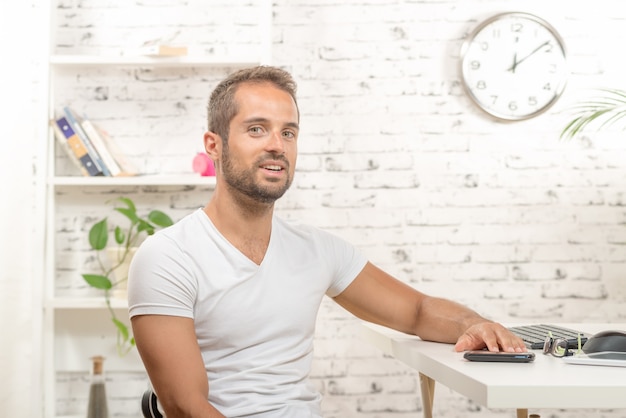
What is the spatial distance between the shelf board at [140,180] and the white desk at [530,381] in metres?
1.68

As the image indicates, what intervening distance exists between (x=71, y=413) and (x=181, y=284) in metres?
2.05

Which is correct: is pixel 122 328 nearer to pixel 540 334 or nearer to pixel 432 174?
pixel 432 174

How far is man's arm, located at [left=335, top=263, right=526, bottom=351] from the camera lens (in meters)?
1.80

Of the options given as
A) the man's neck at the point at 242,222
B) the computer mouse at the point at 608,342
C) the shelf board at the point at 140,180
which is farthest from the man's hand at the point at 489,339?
the shelf board at the point at 140,180

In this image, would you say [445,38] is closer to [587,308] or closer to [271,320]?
[587,308]

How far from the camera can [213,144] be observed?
1.92 meters

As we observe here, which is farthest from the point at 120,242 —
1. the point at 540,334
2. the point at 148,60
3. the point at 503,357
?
the point at 503,357

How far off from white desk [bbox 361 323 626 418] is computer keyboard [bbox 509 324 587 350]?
7cm

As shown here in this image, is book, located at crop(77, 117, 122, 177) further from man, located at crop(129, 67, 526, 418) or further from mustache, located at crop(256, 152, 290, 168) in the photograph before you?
mustache, located at crop(256, 152, 290, 168)

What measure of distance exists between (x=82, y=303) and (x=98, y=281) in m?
0.10

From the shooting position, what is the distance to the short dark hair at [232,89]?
187 centimetres

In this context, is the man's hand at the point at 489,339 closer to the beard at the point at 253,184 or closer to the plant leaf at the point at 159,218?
the beard at the point at 253,184

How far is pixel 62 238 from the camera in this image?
3451 millimetres

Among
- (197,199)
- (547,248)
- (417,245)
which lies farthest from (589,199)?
(197,199)
